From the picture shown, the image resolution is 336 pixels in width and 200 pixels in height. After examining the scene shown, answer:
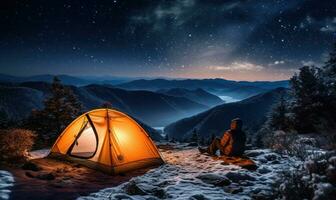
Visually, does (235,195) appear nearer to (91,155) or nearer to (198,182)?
(198,182)

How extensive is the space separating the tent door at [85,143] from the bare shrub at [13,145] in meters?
1.74

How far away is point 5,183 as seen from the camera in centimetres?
874

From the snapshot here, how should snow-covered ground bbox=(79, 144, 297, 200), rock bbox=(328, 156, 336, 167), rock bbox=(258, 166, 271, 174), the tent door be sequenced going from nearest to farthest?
rock bbox=(328, 156, 336, 167) → snow-covered ground bbox=(79, 144, 297, 200) → rock bbox=(258, 166, 271, 174) → the tent door

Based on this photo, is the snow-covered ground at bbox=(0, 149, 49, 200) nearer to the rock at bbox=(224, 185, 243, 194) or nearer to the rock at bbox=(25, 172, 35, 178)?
the rock at bbox=(25, 172, 35, 178)

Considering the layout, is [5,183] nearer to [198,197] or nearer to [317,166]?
[198,197]

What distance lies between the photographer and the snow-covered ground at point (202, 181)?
8.48 m

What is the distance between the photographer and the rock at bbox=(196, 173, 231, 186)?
9550 millimetres

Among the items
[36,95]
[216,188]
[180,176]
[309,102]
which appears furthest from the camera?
[36,95]

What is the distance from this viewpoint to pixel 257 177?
10234 mm

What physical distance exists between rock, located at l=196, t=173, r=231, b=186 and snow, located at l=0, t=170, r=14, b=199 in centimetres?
554

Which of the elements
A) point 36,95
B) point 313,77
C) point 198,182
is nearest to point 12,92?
point 36,95

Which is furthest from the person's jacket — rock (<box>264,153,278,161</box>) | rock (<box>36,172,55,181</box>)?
rock (<box>36,172,55,181</box>)

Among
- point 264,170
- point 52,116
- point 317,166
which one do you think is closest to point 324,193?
point 317,166

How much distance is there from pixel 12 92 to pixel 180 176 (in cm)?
14242
